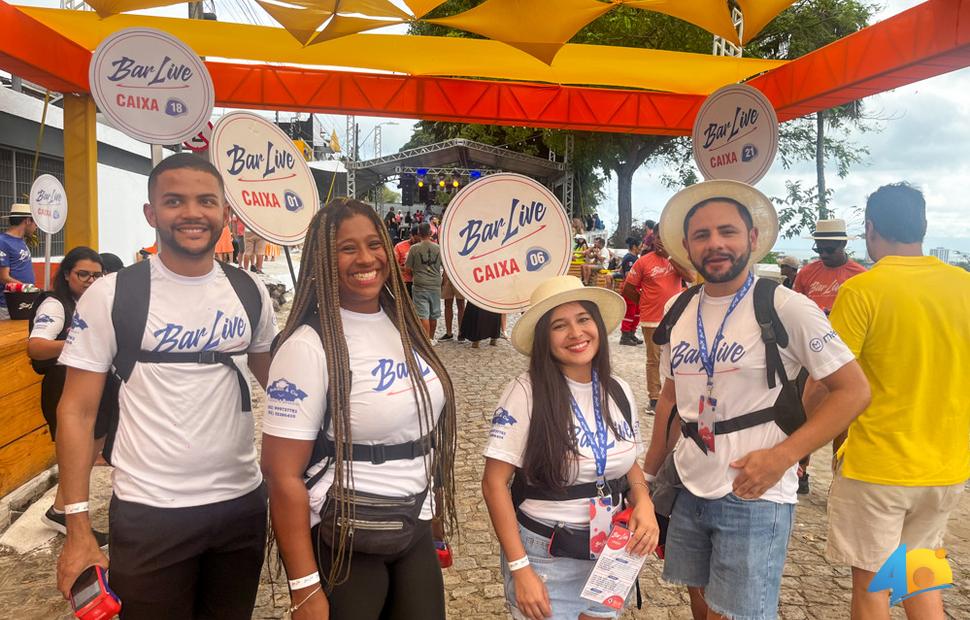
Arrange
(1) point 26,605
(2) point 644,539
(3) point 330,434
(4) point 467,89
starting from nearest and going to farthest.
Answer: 1. (3) point 330,434
2. (2) point 644,539
3. (1) point 26,605
4. (4) point 467,89

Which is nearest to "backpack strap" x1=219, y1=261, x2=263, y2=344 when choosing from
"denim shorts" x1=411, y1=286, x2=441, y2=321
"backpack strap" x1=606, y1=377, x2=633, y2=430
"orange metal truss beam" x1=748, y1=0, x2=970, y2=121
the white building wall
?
"backpack strap" x1=606, y1=377, x2=633, y2=430

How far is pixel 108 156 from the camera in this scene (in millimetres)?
15664

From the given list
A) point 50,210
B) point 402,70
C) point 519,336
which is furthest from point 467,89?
point 519,336

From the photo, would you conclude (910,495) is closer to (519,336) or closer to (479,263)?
(519,336)

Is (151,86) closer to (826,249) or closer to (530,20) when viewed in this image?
(530,20)

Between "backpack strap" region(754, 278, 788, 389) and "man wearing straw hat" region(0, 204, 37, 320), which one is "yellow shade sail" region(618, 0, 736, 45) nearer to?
"backpack strap" region(754, 278, 788, 389)

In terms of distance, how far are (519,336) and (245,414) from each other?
1019 millimetres

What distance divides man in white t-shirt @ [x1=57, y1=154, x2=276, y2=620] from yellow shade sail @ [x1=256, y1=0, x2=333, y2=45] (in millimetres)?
2647

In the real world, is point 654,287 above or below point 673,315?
above

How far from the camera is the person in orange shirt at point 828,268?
16.7 feet

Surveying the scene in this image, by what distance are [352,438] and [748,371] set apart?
1345 millimetres

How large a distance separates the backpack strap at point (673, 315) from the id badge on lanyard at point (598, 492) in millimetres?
552

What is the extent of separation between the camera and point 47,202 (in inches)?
256

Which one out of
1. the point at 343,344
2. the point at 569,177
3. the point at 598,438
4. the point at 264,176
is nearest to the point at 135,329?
the point at 343,344
